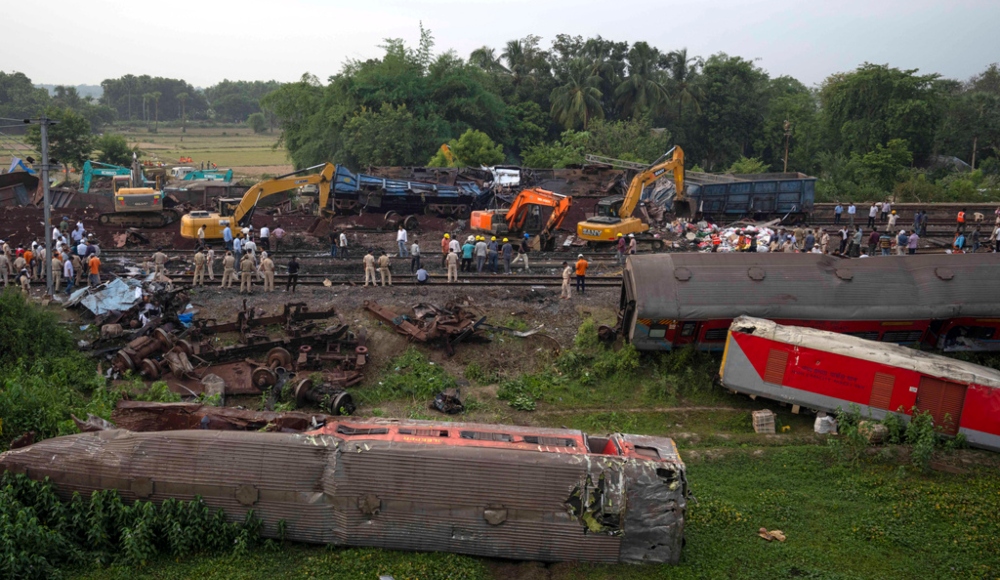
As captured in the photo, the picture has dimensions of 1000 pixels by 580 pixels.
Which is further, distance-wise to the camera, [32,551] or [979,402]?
[979,402]

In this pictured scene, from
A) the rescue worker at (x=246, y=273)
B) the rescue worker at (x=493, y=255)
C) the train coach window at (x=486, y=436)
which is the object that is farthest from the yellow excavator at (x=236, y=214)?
the train coach window at (x=486, y=436)

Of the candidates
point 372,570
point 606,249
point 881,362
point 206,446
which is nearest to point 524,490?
point 372,570

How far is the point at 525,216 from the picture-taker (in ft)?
99.1

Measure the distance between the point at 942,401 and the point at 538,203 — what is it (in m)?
17.2

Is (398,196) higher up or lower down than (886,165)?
lower down

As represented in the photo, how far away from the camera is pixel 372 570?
33.4ft

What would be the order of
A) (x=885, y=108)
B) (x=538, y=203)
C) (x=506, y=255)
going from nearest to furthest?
(x=506, y=255) → (x=538, y=203) → (x=885, y=108)

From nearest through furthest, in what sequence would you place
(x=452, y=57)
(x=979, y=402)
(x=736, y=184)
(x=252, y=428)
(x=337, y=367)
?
(x=252, y=428) < (x=979, y=402) < (x=337, y=367) < (x=736, y=184) < (x=452, y=57)

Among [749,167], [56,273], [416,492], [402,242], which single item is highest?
[749,167]

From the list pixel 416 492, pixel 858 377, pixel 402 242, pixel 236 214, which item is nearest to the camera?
pixel 416 492

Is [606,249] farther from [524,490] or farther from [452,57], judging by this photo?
[452,57]

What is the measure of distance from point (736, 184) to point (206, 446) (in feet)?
98.8

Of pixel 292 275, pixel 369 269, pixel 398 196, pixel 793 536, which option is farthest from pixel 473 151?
pixel 793 536

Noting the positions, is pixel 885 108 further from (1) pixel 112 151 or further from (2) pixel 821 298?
(1) pixel 112 151
